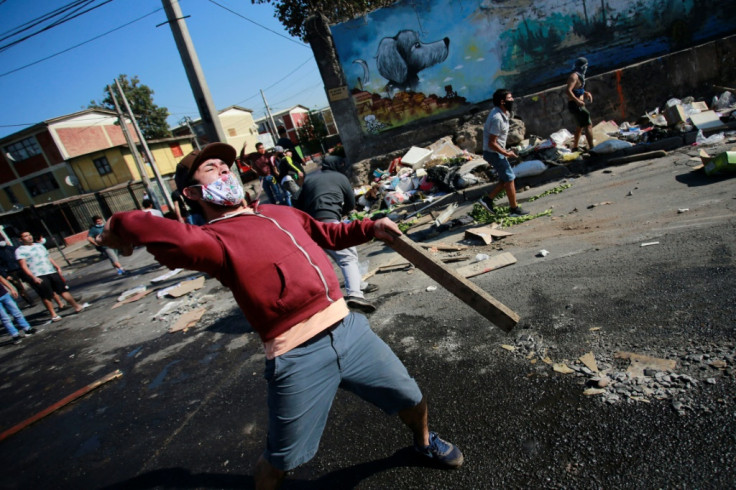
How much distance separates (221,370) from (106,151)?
34.5 metres

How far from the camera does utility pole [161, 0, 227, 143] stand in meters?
8.39

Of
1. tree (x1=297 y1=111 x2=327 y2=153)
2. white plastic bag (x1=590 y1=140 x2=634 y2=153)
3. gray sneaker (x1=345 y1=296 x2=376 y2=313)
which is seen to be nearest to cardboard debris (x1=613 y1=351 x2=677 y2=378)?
gray sneaker (x1=345 y1=296 x2=376 y2=313)

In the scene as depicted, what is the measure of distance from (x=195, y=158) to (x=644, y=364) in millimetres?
3046

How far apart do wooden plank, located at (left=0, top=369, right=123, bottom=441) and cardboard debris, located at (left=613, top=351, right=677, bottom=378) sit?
222 inches

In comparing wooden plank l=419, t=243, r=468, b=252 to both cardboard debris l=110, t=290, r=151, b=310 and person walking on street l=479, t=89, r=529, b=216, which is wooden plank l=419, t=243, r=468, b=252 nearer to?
person walking on street l=479, t=89, r=529, b=216

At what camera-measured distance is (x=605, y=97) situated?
9836 mm

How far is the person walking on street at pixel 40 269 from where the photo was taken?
306 inches

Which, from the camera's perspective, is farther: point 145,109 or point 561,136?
point 145,109

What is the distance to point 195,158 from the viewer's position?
2014 millimetres

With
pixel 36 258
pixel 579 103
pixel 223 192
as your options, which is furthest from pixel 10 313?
pixel 579 103

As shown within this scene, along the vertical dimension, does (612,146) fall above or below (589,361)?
above

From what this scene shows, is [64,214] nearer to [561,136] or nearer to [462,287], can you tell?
[561,136]

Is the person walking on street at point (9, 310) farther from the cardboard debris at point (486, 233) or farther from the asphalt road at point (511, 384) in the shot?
the cardboard debris at point (486, 233)

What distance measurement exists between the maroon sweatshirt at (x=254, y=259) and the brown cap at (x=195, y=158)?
354mm
